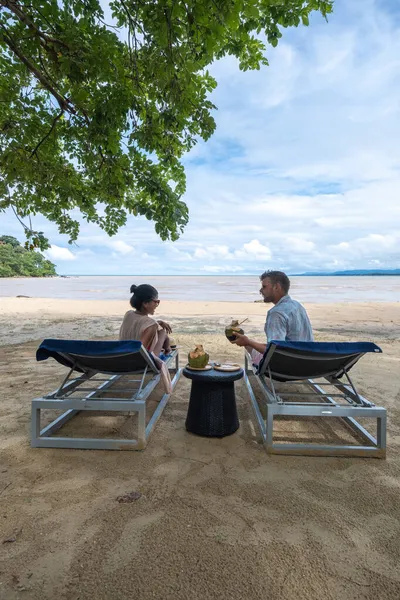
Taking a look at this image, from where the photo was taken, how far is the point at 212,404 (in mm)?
3170

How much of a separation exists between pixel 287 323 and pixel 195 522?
2073mm

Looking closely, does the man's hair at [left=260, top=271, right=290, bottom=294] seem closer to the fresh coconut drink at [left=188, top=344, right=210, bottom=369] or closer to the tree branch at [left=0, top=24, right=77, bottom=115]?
the fresh coconut drink at [left=188, top=344, right=210, bottom=369]

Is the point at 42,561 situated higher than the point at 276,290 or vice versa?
the point at 276,290

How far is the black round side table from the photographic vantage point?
315cm

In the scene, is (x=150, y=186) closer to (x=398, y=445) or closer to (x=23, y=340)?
(x=398, y=445)

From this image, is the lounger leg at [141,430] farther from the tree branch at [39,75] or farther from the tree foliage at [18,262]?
the tree foliage at [18,262]

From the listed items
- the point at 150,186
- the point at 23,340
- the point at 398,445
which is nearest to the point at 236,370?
the point at 398,445

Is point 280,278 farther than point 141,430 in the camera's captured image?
Yes

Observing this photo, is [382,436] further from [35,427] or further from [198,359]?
[35,427]

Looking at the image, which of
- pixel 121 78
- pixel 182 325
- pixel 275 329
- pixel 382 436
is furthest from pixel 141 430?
pixel 182 325

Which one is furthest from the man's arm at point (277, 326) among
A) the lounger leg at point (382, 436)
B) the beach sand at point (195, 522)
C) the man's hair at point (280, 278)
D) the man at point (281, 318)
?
the lounger leg at point (382, 436)

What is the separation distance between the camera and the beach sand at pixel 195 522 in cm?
159

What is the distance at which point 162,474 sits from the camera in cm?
253

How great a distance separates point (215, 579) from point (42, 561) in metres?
0.87
